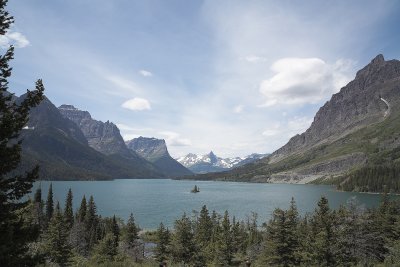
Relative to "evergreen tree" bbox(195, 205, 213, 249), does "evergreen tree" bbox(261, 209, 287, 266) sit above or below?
above

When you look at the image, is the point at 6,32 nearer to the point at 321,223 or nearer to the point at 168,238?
the point at 321,223

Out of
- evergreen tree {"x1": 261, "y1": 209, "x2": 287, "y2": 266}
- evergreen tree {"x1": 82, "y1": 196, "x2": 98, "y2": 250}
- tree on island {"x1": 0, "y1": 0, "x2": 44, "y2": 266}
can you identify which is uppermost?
tree on island {"x1": 0, "y1": 0, "x2": 44, "y2": 266}

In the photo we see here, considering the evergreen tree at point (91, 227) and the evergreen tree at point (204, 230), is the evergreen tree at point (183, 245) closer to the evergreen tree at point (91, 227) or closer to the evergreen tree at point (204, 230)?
the evergreen tree at point (204, 230)

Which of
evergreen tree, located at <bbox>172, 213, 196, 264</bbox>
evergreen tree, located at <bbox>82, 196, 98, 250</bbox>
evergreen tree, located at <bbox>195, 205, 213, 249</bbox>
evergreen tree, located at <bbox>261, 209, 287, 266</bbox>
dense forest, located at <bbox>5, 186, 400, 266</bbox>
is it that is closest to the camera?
dense forest, located at <bbox>5, 186, 400, 266</bbox>

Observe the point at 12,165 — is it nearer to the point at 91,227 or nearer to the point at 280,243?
the point at 280,243

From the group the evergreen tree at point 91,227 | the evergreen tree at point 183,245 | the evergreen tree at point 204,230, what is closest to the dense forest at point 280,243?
the evergreen tree at point 183,245

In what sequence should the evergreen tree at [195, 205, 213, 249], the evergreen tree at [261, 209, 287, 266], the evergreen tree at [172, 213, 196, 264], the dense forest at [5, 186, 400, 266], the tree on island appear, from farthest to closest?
the evergreen tree at [195, 205, 213, 249]
the evergreen tree at [172, 213, 196, 264]
the evergreen tree at [261, 209, 287, 266]
the dense forest at [5, 186, 400, 266]
the tree on island

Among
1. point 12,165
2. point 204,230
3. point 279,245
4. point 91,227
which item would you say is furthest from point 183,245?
point 91,227

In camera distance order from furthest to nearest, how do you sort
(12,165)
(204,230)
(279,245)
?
(204,230) < (279,245) < (12,165)

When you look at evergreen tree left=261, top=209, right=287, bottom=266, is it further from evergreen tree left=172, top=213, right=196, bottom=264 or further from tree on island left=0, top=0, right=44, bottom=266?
tree on island left=0, top=0, right=44, bottom=266

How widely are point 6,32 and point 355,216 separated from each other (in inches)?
2118

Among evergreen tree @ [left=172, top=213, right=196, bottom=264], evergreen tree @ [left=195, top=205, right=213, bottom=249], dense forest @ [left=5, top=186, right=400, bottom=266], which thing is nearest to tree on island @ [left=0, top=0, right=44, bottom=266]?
dense forest @ [left=5, top=186, right=400, bottom=266]

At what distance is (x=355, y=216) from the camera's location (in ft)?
179

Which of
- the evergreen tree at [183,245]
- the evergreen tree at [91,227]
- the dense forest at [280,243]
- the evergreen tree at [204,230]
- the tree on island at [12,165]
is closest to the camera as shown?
the tree on island at [12,165]
